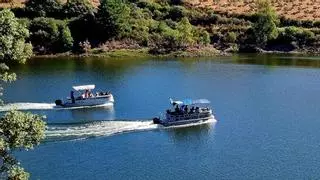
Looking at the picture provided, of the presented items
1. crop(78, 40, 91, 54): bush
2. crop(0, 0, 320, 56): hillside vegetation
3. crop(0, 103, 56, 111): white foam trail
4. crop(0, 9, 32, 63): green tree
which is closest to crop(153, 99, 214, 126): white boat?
crop(0, 103, 56, 111): white foam trail

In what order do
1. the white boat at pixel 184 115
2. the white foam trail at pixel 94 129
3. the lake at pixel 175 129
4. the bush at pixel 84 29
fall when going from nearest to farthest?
the lake at pixel 175 129, the white foam trail at pixel 94 129, the white boat at pixel 184 115, the bush at pixel 84 29

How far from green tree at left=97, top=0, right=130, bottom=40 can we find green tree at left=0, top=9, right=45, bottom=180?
113m

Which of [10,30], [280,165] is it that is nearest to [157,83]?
[280,165]

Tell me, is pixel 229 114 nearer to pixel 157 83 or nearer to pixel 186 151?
pixel 186 151

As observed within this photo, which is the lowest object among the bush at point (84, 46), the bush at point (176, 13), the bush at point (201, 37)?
the bush at point (84, 46)

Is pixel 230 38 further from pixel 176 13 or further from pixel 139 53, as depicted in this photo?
pixel 139 53

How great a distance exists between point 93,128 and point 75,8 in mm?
85435

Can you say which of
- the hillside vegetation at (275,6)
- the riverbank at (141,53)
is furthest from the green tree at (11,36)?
the hillside vegetation at (275,6)

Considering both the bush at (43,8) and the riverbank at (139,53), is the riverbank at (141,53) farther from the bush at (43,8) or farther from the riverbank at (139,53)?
the bush at (43,8)

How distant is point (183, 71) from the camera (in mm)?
119875

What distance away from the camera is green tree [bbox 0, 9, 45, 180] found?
32.9m

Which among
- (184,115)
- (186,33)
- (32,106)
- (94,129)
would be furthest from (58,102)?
(186,33)

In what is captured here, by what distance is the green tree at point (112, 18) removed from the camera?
146 meters

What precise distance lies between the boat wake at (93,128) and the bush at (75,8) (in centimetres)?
8141
